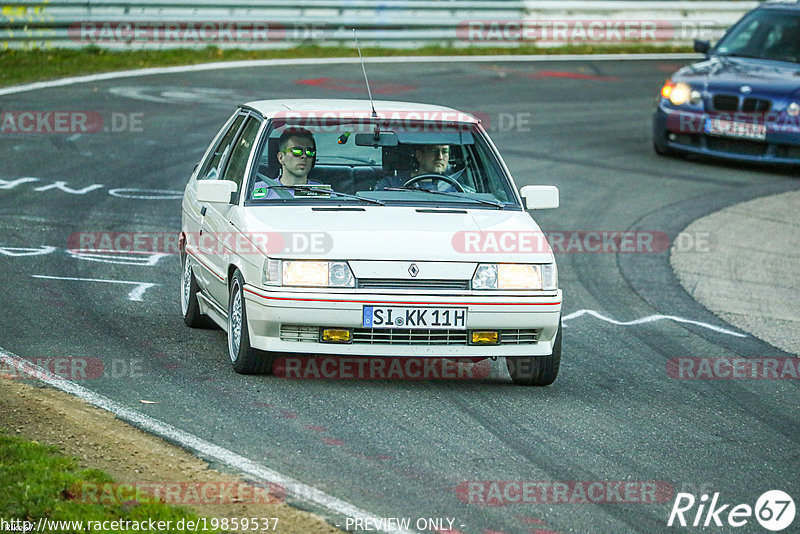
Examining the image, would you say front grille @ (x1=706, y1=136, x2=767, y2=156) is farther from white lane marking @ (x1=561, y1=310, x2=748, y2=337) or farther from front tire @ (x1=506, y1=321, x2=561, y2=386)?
front tire @ (x1=506, y1=321, x2=561, y2=386)

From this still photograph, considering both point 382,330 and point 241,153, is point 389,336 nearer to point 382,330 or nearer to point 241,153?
point 382,330

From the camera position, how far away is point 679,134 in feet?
55.0

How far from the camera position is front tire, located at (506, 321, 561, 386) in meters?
7.43

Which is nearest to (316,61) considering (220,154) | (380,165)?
(220,154)

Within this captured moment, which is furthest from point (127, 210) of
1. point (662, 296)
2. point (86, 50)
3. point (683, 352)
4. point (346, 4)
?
point (346, 4)

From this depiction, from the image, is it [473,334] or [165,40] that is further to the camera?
[165,40]

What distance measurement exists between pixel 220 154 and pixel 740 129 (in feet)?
29.6

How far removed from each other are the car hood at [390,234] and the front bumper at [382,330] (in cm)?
21

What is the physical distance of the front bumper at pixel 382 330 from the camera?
6969 mm

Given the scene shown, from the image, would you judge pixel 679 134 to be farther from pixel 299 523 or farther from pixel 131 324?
pixel 299 523

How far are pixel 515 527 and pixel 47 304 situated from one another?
4714 millimetres

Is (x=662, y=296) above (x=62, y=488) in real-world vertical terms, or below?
below

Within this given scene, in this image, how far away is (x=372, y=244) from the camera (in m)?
7.09

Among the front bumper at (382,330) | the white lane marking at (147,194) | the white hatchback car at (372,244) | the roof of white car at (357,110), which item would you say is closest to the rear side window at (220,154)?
the white hatchback car at (372,244)
